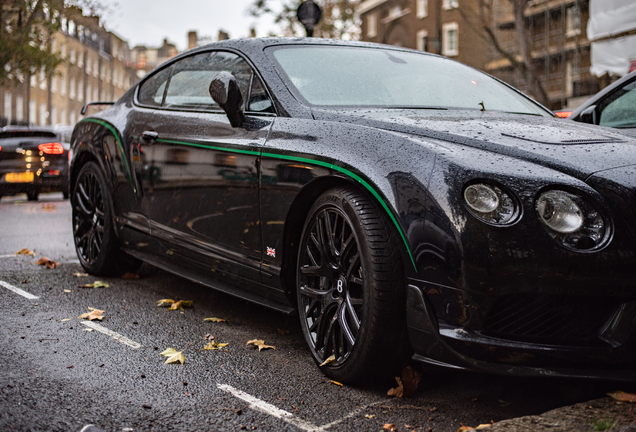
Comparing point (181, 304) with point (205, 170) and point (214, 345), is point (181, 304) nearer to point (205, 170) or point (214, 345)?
point (214, 345)

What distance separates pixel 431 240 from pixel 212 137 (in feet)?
5.66

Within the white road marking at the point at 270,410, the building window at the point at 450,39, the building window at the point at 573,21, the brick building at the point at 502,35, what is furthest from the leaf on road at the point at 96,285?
the building window at the point at 450,39

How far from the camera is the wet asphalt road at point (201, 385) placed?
2648 mm

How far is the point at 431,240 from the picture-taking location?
2.55m

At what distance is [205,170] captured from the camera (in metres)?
3.89

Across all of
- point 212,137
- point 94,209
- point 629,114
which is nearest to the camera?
point 212,137

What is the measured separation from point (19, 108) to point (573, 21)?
3620cm

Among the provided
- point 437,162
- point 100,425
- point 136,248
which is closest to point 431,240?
point 437,162

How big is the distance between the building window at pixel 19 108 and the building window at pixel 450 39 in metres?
28.8

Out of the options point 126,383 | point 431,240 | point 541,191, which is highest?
point 541,191

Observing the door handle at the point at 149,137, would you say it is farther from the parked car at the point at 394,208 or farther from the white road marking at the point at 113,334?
the white road marking at the point at 113,334

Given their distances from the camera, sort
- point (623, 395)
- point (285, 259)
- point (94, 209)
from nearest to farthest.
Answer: point (623, 395), point (285, 259), point (94, 209)

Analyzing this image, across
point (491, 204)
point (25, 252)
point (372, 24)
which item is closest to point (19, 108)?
point (372, 24)

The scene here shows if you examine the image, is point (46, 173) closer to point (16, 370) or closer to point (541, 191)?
point (16, 370)
